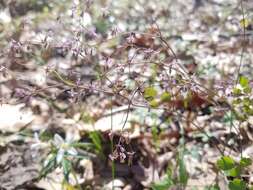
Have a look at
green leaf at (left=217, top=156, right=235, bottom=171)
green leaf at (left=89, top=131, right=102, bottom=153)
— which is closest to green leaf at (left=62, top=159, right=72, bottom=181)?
green leaf at (left=89, top=131, right=102, bottom=153)

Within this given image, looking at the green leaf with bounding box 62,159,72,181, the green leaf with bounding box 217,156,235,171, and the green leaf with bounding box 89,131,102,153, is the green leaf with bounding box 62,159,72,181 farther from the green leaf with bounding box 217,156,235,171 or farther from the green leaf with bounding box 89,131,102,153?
the green leaf with bounding box 217,156,235,171

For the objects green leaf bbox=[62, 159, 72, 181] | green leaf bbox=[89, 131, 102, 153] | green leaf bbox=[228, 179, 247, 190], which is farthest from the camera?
green leaf bbox=[89, 131, 102, 153]

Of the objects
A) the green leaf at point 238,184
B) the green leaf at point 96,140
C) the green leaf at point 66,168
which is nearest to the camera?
the green leaf at point 238,184

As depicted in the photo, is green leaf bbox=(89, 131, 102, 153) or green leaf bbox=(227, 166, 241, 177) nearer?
green leaf bbox=(227, 166, 241, 177)

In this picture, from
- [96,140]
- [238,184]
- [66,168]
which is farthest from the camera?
[96,140]

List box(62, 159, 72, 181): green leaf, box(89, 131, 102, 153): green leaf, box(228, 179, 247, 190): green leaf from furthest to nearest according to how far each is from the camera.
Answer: box(89, 131, 102, 153): green leaf → box(62, 159, 72, 181): green leaf → box(228, 179, 247, 190): green leaf

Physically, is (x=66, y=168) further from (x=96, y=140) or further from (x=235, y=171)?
(x=235, y=171)

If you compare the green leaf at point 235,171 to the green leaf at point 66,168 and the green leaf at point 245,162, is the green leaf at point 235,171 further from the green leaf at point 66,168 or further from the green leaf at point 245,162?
the green leaf at point 66,168

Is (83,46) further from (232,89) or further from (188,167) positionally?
(188,167)

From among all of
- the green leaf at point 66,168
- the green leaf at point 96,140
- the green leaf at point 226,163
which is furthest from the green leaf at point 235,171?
the green leaf at point 96,140

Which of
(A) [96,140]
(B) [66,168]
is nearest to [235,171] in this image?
(B) [66,168]

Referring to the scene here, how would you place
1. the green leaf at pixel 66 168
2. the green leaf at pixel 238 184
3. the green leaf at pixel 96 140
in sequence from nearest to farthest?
the green leaf at pixel 238 184 < the green leaf at pixel 66 168 < the green leaf at pixel 96 140
